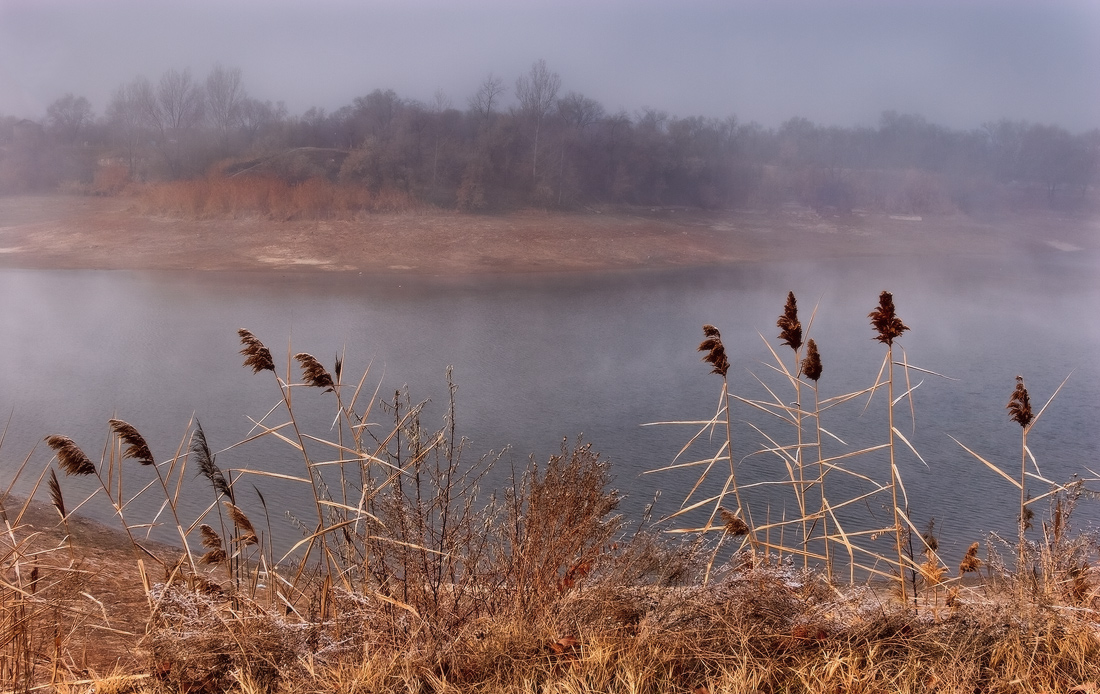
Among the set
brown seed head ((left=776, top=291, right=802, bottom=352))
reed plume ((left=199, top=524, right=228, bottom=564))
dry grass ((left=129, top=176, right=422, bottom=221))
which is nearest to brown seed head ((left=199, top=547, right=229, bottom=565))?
reed plume ((left=199, top=524, right=228, bottom=564))

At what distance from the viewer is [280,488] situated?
470 cm

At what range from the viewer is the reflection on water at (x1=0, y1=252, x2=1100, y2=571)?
5379 mm

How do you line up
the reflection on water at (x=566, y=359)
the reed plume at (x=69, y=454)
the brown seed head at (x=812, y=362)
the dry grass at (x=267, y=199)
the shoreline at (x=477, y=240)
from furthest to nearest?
the dry grass at (x=267, y=199) → the shoreline at (x=477, y=240) → the reflection on water at (x=566, y=359) → the brown seed head at (x=812, y=362) → the reed plume at (x=69, y=454)

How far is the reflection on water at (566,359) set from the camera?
17.6 ft

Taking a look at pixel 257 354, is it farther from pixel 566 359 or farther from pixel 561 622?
pixel 566 359

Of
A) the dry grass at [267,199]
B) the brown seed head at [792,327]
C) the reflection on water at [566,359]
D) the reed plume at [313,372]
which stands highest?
the dry grass at [267,199]

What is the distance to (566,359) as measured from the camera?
8188 mm

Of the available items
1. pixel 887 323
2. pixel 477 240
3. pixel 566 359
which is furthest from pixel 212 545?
pixel 477 240

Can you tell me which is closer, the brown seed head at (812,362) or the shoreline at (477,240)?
the brown seed head at (812,362)

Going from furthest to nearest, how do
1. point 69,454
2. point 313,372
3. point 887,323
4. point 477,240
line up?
point 477,240 < point 887,323 < point 313,372 < point 69,454

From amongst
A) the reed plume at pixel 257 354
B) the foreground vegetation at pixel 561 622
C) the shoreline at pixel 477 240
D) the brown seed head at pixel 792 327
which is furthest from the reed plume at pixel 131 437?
the shoreline at pixel 477 240

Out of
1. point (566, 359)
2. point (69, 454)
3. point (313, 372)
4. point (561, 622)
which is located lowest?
point (566, 359)

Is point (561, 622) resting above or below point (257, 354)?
below

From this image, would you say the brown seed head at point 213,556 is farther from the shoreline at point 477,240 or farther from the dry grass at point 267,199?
the dry grass at point 267,199
